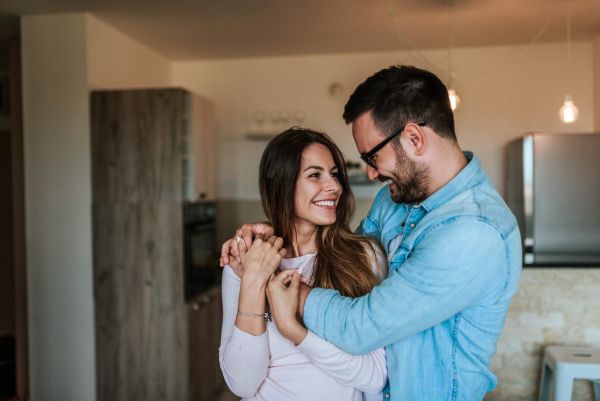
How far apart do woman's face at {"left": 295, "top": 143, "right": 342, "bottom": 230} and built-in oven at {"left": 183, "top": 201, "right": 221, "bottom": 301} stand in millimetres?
2229

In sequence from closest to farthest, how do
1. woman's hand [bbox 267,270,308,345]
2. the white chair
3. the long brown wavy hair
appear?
woman's hand [bbox 267,270,308,345] → the long brown wavy hair → the white chair

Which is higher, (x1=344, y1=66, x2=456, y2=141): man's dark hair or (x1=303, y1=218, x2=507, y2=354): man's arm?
(x1=344, y1=66, x2=456, y2=141): man's dark hair

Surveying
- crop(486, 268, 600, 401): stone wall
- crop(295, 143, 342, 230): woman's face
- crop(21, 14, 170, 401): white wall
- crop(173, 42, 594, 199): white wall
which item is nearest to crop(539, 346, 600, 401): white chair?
crop(486, 268, 600, 401): stone wall

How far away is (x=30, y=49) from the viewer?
3.92 m

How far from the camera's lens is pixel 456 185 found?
1362mm

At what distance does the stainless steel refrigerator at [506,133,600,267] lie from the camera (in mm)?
4367

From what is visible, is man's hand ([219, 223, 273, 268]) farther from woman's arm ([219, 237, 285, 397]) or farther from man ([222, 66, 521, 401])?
man ([222, 66, 521, 401])

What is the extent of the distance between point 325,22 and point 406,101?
118 inches

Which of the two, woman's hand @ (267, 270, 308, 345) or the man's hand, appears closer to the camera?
woman's hand @ (267, 270, 308, 345)

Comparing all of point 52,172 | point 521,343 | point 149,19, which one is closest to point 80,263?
point 52,172

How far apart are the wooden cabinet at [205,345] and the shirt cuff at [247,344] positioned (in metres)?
2.55

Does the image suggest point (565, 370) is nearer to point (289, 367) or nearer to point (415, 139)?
point (289, 367)

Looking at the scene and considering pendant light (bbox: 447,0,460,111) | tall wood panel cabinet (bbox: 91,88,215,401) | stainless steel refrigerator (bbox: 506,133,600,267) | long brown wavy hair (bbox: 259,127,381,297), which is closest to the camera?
long brown wavy hair (bbox: 259,127,381,297)

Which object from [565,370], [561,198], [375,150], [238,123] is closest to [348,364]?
[375,150]
